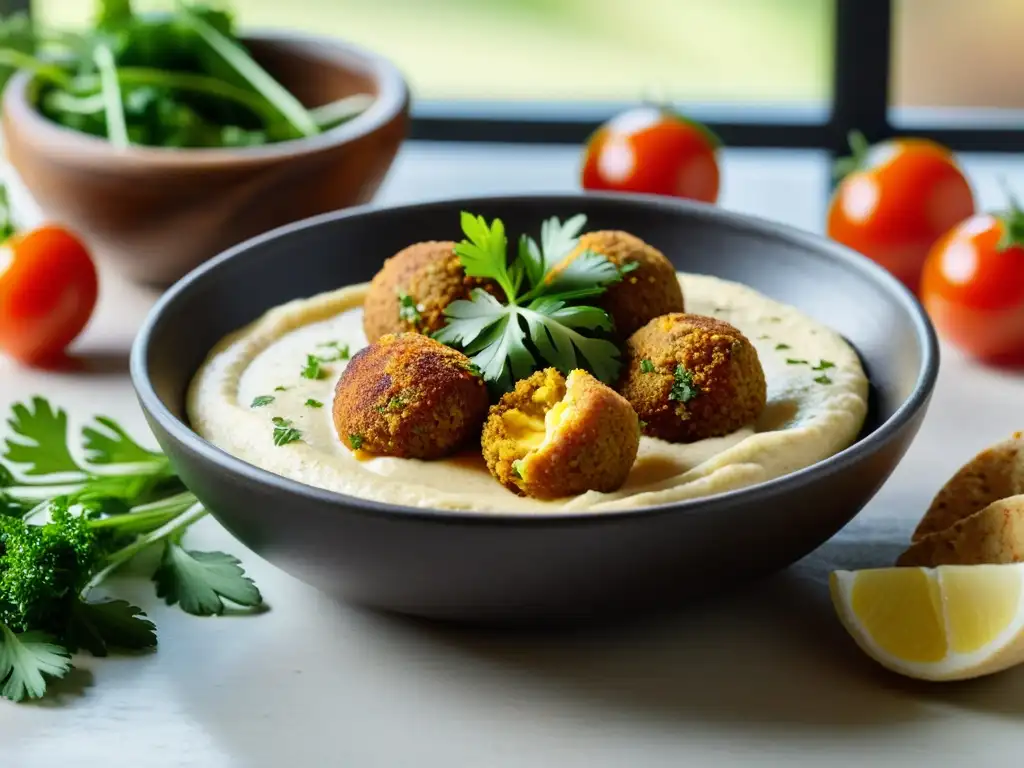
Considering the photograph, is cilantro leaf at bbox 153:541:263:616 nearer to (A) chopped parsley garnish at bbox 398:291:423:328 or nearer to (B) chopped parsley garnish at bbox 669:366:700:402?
(A) chopped parsley garnish at bbox 398:291:423:328

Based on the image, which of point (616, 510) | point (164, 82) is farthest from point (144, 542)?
point (164, 82)

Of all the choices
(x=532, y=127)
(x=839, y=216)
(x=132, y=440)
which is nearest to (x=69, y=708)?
(x=132, y=440)

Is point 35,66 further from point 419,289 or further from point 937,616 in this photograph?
point 937,616

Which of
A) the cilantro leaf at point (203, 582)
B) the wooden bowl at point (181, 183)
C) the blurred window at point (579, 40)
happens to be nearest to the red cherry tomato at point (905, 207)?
the wooden bowl at point (181, 183)

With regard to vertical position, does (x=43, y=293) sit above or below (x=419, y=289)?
below

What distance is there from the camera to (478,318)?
237cm

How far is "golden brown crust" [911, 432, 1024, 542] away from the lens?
2314mm

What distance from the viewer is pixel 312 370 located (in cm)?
251

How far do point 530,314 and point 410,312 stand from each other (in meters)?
0.23

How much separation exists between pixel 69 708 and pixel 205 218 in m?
1.50

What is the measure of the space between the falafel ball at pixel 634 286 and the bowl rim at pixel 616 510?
404mm

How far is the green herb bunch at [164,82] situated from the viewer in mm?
3637

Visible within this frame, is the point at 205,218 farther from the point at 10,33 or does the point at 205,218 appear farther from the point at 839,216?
the point at 839,216

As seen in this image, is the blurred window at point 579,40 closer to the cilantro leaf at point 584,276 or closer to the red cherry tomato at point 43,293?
the red cherry tomato at point 43,293
